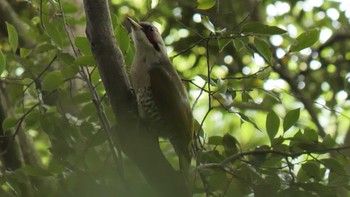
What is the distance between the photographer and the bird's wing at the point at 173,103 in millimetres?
2826

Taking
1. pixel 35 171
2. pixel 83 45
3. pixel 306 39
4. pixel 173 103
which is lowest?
pixel 35 171

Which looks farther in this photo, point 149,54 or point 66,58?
point 149,54

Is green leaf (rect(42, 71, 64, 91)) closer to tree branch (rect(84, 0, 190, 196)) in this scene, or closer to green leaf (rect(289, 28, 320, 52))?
tree branch (rect(84, 0, 190, 196))

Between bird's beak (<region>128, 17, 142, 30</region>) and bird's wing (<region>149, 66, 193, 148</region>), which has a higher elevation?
bird's beak (<region>128, 17, 142, 30</region>)

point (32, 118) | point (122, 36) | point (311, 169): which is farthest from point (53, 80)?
point (311, 169)

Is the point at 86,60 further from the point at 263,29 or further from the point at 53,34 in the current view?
the point at 263,29

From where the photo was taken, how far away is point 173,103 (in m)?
2.83

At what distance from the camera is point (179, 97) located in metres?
2.88

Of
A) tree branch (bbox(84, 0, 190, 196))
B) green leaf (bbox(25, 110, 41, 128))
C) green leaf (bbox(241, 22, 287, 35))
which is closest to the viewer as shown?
tree branch (bbox(84, 0, 190, 196))

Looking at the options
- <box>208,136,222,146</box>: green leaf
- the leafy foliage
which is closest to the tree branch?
the leafy foliage

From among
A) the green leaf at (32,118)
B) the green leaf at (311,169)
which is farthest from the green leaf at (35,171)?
the green leaf at (311,169)

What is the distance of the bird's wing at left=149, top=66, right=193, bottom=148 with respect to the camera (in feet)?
9.27

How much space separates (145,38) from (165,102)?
1.19 feet

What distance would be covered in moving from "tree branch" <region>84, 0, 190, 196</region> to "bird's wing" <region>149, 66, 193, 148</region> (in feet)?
0.93
